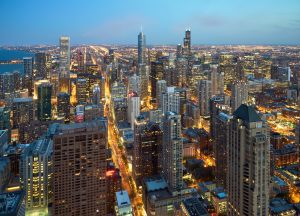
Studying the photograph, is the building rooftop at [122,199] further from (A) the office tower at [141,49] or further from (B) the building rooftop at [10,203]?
(A) the office tower at [141,49]

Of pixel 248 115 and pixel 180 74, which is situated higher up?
pixel 180 74

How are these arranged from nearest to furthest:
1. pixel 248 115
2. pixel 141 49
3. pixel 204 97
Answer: pixel 248 115, pixel 204 97, pixel 141 49

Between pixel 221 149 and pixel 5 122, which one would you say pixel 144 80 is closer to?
pixel 5 122

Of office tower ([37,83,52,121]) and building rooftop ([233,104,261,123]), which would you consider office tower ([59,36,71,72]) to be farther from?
building rooftop ([233,104,261,123])

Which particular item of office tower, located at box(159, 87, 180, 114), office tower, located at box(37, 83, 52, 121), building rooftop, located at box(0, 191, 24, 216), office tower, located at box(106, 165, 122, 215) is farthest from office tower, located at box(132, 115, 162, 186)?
office tower, located at box(37, 83, 52, 121)

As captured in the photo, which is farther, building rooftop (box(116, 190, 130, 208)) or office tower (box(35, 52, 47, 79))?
office tower (box(35, 52, 47, 79))

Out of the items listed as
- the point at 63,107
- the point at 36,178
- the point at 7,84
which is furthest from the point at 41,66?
the point at 36,178

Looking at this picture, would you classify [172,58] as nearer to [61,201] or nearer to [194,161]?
[194,161]

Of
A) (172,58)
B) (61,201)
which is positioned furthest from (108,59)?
(61,201)
